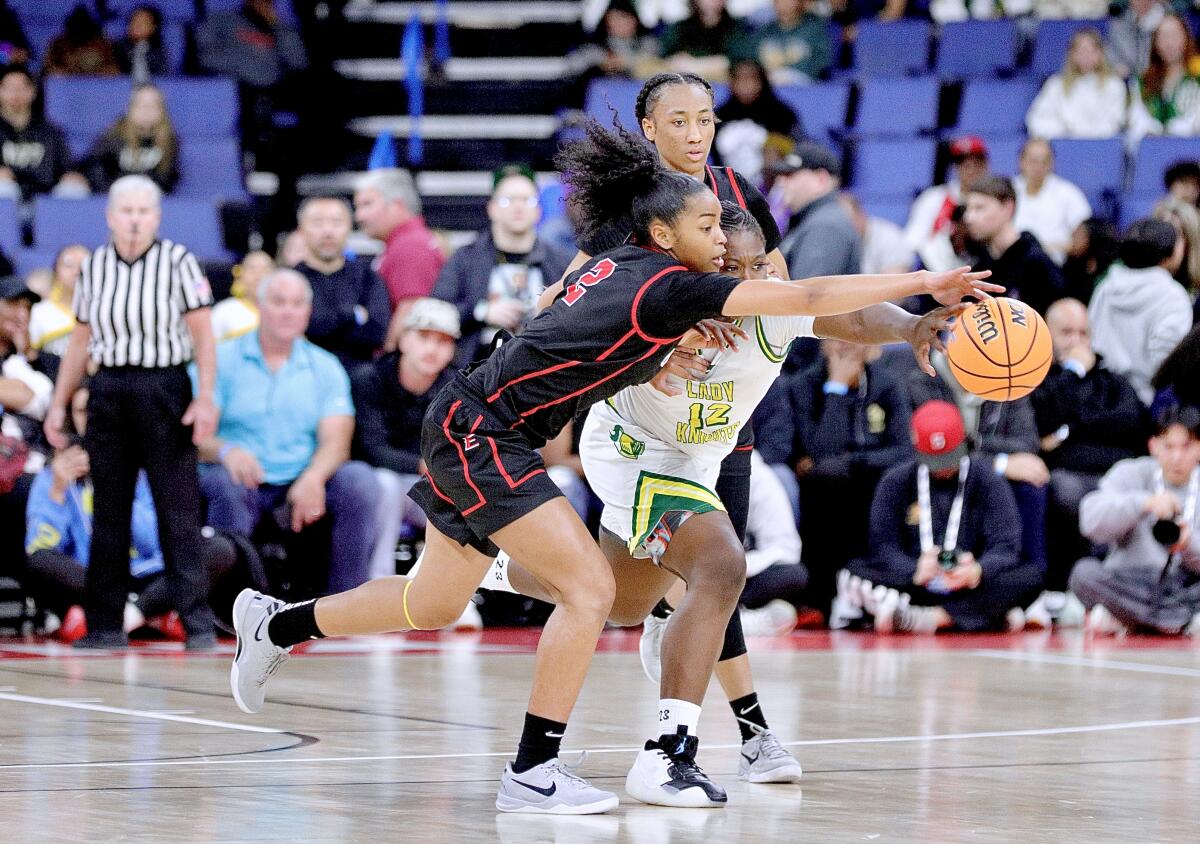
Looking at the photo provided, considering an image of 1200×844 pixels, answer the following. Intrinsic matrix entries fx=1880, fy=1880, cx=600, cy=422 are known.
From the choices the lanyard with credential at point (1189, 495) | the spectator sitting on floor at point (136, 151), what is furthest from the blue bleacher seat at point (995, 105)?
the spectator sitting on floor at point (136, 151)

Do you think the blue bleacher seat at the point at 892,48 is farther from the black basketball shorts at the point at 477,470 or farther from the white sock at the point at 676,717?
the white sock at the point at 676,717

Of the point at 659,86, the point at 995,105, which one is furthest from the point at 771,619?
the point at 995,105

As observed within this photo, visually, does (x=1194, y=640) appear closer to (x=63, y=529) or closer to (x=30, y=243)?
(x=63, y=529)

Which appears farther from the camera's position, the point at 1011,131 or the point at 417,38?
the point at 417,38

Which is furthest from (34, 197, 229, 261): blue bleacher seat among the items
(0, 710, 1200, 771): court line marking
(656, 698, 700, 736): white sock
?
(656, 698, 700, 736): white sock

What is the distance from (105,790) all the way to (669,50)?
9.84 meters

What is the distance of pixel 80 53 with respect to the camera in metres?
13.3

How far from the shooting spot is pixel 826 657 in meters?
7.98

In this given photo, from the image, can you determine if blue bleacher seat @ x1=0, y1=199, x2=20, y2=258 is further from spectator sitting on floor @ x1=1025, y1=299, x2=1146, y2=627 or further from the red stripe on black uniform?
the red stripe on black uniform

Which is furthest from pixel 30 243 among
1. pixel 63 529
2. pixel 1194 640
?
pixel 1194 640

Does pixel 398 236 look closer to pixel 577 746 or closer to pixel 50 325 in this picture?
pixel 50 325

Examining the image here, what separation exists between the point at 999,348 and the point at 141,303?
14.6 ft

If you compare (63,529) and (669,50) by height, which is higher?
(669,50)

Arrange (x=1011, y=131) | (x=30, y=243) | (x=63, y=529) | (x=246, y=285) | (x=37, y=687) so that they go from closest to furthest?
(x=37, y=687)
(x=63, y=529)
(x=246, y=285)
(x=30, y=243)
(x=1011, y=131)
